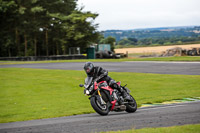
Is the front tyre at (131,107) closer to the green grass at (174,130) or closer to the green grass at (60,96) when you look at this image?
the green grass at (60,96)

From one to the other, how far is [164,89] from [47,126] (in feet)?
33.2

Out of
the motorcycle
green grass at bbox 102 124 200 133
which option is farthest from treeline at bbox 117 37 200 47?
green grass at bbox 102 124 200 133

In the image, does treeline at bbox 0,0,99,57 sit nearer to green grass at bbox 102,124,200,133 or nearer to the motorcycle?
the motorcycle

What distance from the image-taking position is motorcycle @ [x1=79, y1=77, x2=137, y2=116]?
33.3 ft

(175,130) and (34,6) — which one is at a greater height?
(34,6)

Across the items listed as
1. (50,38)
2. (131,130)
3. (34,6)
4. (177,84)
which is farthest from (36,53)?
(131,130)

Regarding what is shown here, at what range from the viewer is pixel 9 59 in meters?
58.0

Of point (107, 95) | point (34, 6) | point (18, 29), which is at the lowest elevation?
point (107, 95)

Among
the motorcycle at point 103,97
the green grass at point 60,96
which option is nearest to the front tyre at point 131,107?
the motorcycle at point 103,97

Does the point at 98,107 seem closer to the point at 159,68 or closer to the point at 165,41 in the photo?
the point at 159,68

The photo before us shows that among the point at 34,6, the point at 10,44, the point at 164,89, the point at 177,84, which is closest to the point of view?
the point at 164,89

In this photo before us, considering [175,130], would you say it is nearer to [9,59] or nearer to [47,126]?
[47,126]

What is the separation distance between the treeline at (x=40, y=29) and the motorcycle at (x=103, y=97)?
55384 millimetres

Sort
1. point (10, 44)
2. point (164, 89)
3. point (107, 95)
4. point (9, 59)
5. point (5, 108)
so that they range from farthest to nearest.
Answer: point (10, 44) → point (9, 59) → point (164, 89) → point (5, 108) → point (107, 95)
